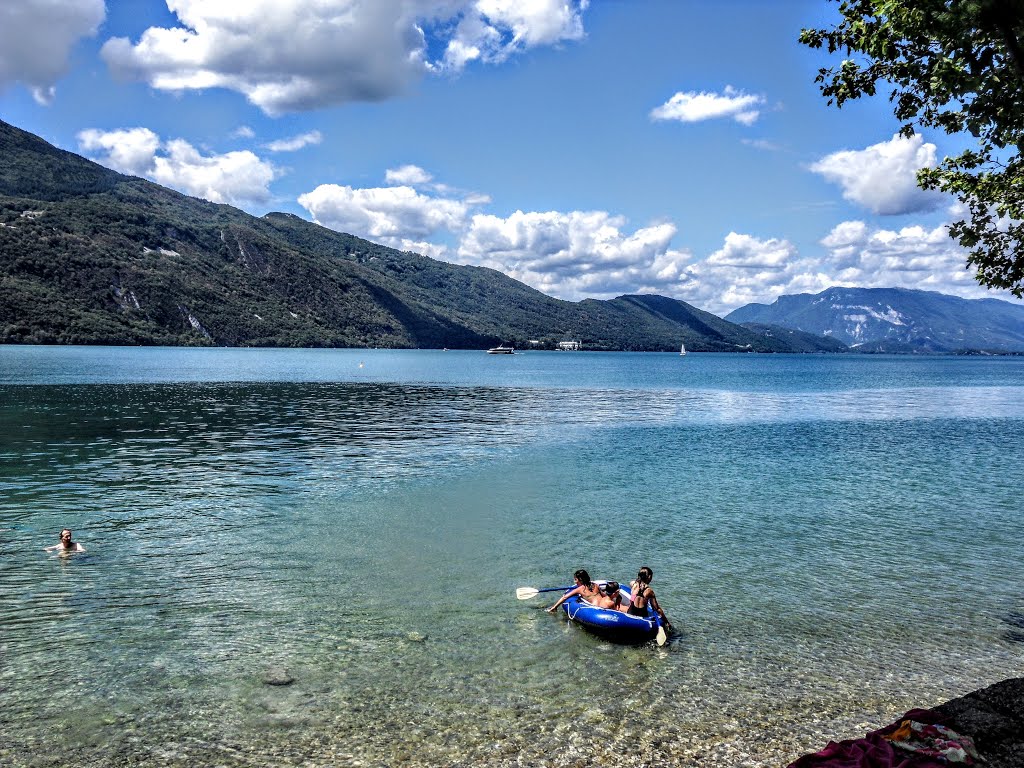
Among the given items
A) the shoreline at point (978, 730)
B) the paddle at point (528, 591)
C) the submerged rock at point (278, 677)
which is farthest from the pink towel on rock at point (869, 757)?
the submerged rock at point (278, 677)

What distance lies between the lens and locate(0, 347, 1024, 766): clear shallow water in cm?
1427


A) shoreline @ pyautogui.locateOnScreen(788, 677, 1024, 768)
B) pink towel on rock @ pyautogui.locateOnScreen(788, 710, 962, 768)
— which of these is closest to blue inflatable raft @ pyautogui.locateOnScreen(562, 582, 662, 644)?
shoreline @ pyautogui.locateOnScreen(788, 677, 1024, 768)

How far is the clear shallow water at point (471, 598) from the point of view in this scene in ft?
46.8

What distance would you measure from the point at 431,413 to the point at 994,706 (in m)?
69.7

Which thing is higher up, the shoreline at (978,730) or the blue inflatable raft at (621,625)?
the shoreline at (978,730)

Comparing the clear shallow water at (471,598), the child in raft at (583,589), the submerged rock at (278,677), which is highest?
the child in raft at (583,589)

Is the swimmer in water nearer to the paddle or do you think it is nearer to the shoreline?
the paddle

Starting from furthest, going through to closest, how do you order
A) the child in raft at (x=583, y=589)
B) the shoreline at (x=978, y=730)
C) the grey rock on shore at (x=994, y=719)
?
the child in raft at (x=583, y=589)
the grey rock on shore at (x=994, y=719)
the shoreline at (x=978, y=730)

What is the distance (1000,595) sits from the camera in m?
22.9

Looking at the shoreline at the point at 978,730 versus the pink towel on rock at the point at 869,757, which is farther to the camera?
the shoreline at the point at 978,730

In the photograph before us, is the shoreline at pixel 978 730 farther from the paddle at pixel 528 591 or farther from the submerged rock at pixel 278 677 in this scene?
the submerged rock at pixel 278 677

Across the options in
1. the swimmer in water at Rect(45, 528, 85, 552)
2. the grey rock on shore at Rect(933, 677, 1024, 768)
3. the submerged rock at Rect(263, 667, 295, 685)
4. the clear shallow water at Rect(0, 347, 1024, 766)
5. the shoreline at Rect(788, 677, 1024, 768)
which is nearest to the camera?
the shoreline at Rect(788, 677, 1024, 768)

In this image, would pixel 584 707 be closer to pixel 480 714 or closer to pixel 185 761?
pixel 480 714

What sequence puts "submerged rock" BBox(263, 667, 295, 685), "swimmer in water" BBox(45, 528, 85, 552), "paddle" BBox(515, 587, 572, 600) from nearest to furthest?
"submerged rock" BBox(263, 667, 295, 685) → "paddle" BBox(515, 587, 572, 600) → "swimmer in water" BBox(45, 528, 85, 552)
